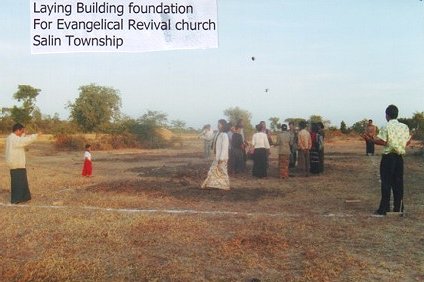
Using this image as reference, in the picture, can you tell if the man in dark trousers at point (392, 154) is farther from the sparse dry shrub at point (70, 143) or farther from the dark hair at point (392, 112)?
the sparse dry shrub at point (70, 143)

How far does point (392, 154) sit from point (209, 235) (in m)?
3.70

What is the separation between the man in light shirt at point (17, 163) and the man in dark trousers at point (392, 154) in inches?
282

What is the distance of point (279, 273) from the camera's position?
212 inches

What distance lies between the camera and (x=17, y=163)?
10.7 metres

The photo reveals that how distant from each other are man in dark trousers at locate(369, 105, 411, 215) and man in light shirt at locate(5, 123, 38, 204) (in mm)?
7164

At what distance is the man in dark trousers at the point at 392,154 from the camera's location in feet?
27.9

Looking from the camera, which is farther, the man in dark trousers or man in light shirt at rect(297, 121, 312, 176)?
man in light shirt at rect(297, 121, 312, 176)

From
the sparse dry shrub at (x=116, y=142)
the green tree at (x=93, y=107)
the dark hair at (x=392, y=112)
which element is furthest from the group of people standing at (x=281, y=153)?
the green tree at (x=93, y=107)

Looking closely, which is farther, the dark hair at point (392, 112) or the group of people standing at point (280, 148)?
the group of people standing at point (280, 148)

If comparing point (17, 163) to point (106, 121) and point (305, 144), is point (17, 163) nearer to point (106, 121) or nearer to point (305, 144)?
point (305, 144)

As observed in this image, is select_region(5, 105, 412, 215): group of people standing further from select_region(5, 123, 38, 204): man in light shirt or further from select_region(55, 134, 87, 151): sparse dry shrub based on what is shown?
select_region(55, 134, 87, 151): sparse dry shrub

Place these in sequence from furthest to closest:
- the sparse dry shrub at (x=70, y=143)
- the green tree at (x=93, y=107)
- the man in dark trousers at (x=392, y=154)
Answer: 1. the green tree at (x=93, y=107)
2. the sparse dry shrub at (x=70, y=143)
3. the man in dark trousers at (x=392, y=154)

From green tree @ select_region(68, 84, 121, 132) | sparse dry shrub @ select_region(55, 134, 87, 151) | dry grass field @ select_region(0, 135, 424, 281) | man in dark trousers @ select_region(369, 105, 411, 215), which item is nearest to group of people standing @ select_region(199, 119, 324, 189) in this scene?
dry grass field @ select_region(0, 135, 424, 281)

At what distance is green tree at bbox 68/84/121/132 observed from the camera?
45.8 meters
